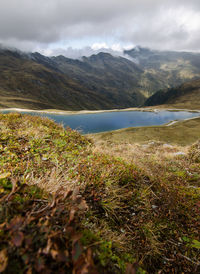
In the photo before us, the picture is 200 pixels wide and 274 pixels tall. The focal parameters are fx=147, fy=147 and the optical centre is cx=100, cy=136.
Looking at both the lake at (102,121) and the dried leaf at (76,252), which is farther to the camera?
the lake at (102,121)

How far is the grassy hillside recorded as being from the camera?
4.69 feet

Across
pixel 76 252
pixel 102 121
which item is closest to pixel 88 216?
pixel 76 252

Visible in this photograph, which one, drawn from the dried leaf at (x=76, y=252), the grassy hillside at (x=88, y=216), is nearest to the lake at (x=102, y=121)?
the grassy hillside at (x=88, y=216)

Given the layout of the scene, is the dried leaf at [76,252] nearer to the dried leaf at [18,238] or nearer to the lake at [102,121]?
the dried leaf at [18,238]

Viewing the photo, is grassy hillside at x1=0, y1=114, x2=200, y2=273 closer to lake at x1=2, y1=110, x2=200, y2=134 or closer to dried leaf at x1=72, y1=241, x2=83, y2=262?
dried leaf at x1=72, y1=241, x2=83, y2=262

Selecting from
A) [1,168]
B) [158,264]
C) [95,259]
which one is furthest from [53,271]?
[1,168]

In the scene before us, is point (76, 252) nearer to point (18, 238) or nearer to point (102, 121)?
point (18, 238)

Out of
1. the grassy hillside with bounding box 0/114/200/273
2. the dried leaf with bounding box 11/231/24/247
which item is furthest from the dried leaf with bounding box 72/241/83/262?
the dried leaf with bounding box 11/231/24/247

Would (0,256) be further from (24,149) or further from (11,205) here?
(24,149)

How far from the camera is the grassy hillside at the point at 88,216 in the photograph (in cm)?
143

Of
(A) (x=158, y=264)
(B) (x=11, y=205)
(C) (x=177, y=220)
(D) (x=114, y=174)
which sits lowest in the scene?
(A) (x=158, y=264)

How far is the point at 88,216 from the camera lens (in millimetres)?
2738

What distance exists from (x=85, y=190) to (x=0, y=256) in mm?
2019

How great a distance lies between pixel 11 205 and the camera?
1771 millimetres
